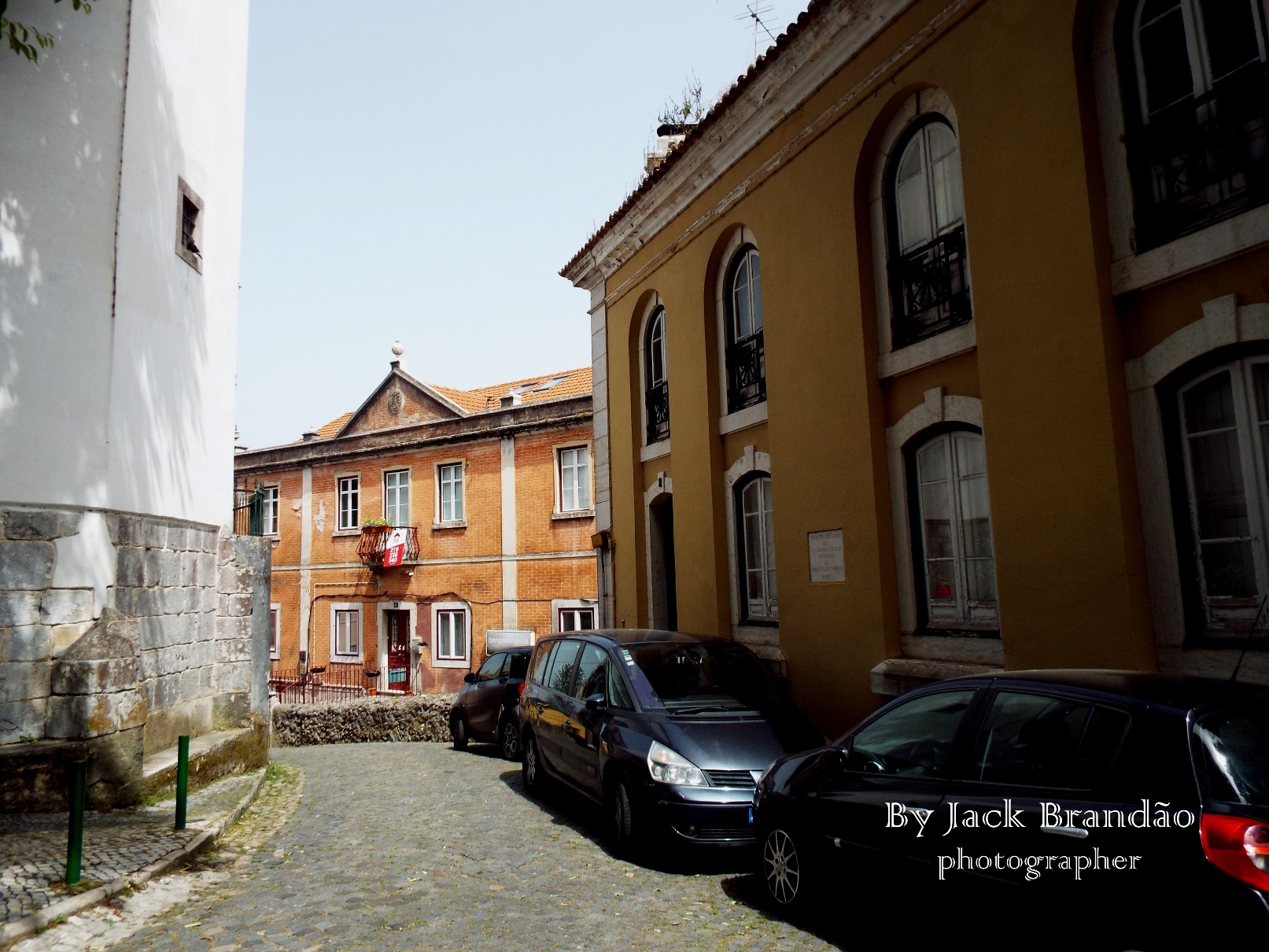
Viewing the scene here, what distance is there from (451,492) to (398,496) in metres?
2.04

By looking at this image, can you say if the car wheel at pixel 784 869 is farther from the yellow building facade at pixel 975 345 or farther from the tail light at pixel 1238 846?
the yellow building facade at pixel 975 345

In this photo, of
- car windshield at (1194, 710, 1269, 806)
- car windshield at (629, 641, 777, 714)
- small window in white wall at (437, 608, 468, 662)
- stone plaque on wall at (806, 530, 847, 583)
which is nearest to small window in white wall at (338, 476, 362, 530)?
small window in white wall at (437, 608, 468, 662)

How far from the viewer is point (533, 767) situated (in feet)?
31.1

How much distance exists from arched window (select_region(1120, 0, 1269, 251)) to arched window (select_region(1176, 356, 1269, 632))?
1.10 meters

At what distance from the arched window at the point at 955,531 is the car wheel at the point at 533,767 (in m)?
4.11

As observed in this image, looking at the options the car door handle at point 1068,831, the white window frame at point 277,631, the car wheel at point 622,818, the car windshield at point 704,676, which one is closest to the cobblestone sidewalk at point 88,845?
the car wheel at point 622,818

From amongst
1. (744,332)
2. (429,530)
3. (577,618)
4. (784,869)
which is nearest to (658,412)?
(744,332)

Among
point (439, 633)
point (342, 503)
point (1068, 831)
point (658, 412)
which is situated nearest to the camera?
point (1068, 831)

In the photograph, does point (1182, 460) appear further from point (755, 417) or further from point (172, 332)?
point (172, 332)

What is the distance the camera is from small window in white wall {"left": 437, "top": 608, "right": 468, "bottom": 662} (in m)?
24.7

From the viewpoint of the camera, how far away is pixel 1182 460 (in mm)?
6109

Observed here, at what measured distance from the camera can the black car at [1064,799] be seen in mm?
3205

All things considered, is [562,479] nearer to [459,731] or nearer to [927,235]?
[459,731]

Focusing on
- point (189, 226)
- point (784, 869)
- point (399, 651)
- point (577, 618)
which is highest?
point (189, 226)
